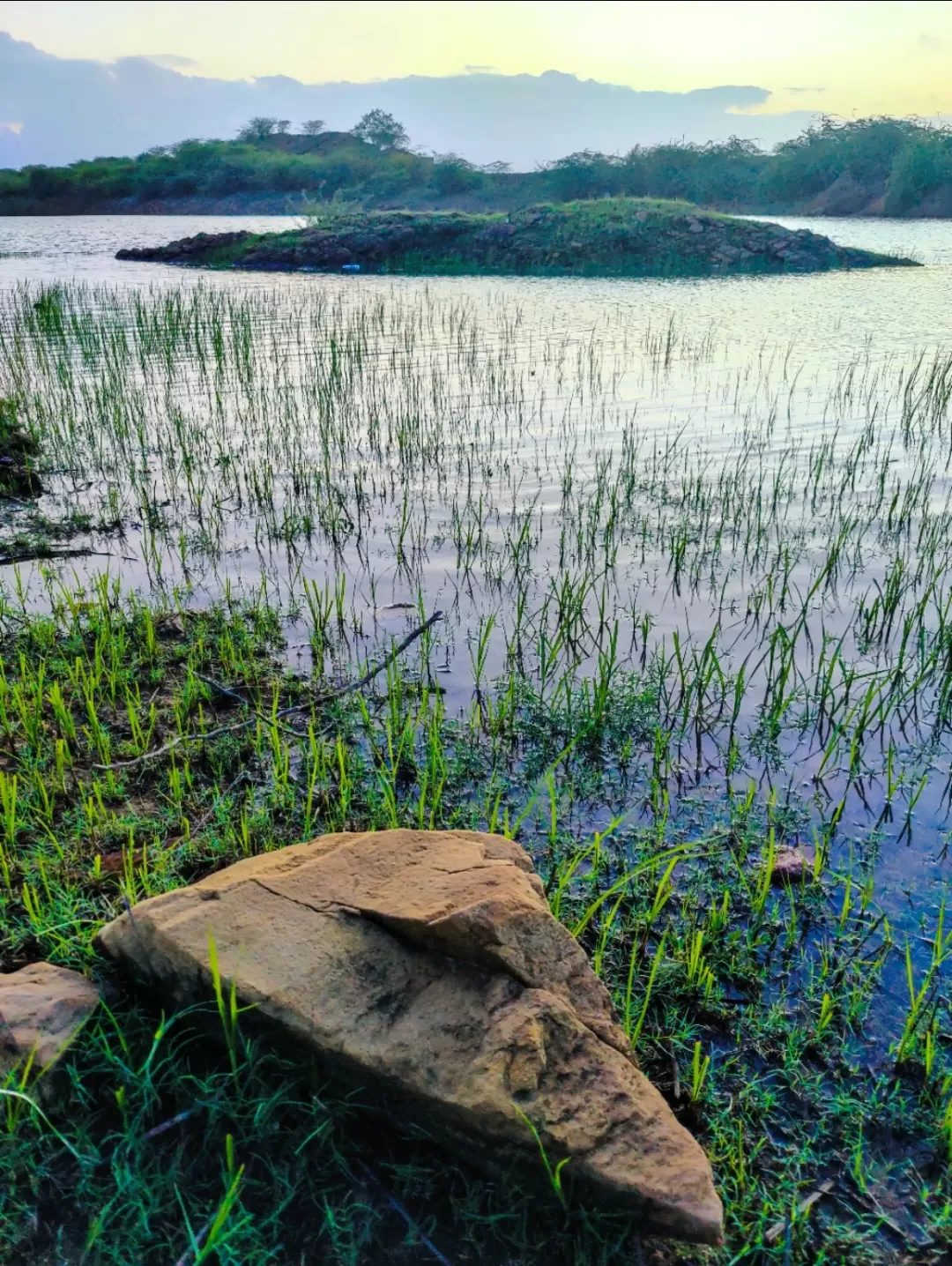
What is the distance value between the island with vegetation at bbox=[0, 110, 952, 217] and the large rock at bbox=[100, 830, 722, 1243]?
167 ft

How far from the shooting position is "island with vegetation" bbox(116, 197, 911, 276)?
2791 centimetres

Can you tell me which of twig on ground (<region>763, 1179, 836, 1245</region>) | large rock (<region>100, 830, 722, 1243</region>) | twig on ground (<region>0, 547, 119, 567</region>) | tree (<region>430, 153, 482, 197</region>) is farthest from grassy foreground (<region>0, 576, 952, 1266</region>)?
tree (<region>430, 153, 482, 197</region>)

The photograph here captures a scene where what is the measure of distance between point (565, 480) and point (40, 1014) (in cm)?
559

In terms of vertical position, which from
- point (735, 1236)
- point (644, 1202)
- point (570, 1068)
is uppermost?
point (570, 1068)

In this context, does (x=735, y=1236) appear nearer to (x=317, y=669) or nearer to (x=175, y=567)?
(x=317, y=669)

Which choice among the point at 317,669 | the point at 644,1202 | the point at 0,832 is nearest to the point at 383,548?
the point at 317,669

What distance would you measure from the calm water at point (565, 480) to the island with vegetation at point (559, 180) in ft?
125

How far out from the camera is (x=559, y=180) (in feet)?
157

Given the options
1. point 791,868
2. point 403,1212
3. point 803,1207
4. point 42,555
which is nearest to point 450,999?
point 403,1212

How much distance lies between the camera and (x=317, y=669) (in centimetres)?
423

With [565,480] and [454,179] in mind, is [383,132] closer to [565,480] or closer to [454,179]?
[454,179]

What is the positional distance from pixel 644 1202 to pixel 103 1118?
1219mm

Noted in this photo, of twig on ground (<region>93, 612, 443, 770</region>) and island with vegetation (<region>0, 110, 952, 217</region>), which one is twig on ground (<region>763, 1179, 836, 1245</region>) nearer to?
twig on ground (<region>93, 612, 443, 770</region>)

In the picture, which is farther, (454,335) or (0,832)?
(454,335)
